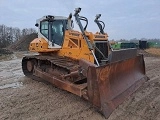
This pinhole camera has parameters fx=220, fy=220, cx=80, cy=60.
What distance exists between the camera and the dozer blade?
14.8ft

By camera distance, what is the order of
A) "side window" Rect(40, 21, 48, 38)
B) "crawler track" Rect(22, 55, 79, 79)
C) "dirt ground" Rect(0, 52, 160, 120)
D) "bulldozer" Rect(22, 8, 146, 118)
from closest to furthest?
1. "dirt ground" Rect(0, 52, 160, 120)
2. "bulldozer" Rect(22, 8, 146, 118)
3. "crawler track" Rect(22, 55, 79, 79)
4. "side window" Rect(40, 21, 48, 38)

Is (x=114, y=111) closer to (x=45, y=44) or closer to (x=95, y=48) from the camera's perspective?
(x=95, y=48)

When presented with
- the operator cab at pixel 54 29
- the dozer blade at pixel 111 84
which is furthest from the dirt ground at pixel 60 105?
the operator cab at pixel 54 29

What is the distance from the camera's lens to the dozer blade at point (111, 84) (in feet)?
14.8

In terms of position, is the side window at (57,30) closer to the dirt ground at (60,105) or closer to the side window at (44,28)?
the side window at (44,28)

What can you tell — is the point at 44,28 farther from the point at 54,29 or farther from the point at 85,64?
the point at 85,64

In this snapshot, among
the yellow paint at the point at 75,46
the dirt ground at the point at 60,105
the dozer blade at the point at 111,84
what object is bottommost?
the dirt ground at the point at 60,105

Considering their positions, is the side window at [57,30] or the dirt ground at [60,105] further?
the side window at [57,30]

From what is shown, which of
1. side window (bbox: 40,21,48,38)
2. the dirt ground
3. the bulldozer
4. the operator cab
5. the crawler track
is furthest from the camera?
side window (bbox: 40,21,48,38)

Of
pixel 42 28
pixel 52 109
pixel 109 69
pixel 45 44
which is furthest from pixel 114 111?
pixel 42 28

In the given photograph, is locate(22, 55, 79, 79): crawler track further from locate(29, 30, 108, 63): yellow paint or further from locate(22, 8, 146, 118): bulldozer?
locate(29, 30, 108, 63): yellow paint

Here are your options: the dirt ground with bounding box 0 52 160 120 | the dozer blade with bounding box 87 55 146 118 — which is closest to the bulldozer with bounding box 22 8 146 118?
the dozer blade with bounding box 87 55 146 118

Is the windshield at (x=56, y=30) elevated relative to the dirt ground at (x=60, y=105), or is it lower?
elevated

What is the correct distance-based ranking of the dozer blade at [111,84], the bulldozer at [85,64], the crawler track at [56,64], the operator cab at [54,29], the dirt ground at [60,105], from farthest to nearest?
1. the operator cab at [54,29]
2. the crawler track at [56,64]
3. the bulldozer at [85,64]
4. the dozer blade at [111,84]
5. the dirt ground at [60,105]
